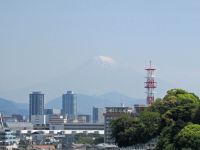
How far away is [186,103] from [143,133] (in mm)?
9306

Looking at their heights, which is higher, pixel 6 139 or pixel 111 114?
pixel 111 114

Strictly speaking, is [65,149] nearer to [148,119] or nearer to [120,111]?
[120,111]

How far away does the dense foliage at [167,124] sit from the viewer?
7219 centimetres

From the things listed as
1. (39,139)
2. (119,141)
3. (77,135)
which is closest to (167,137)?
(119,141)

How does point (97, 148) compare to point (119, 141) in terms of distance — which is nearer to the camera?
point (119, 141)

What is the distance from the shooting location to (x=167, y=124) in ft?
277

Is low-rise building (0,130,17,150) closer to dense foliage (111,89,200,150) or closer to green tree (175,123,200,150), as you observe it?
dense foliage (111,89,200,150)

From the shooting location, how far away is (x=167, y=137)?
76.4m

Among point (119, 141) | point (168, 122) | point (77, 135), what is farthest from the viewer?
point (77, 135)

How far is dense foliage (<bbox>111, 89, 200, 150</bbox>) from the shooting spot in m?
72.2

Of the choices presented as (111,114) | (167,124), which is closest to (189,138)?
(167,124)

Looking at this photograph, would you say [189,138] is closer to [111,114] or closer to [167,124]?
[167,124]

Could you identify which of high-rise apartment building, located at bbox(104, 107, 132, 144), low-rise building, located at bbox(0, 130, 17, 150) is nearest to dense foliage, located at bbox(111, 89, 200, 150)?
high-rise apartment building, located at bbox(104, 107, 132, 144)

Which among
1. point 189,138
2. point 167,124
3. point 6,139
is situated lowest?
point 6,139
